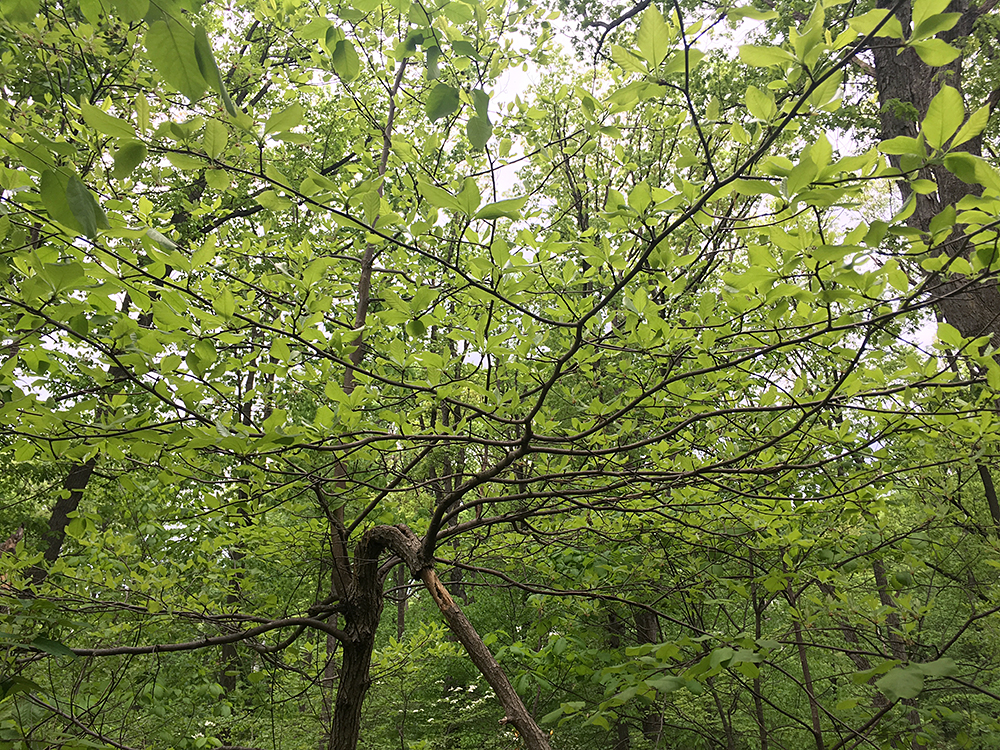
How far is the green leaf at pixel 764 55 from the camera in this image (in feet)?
3.39

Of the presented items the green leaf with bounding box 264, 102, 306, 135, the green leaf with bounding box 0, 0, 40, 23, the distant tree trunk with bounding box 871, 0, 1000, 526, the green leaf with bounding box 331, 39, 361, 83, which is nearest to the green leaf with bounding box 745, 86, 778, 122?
the green leaf with bounding box 331, 39, 361, 83

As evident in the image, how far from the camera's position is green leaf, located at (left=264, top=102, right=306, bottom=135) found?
103 cm

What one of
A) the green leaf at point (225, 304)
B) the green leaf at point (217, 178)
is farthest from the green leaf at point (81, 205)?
the green leaf at point (225, 304)

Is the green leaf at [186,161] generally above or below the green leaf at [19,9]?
below

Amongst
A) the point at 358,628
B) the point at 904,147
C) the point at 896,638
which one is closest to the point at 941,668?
the point at 904,147

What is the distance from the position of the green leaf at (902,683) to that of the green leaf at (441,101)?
1184 mm

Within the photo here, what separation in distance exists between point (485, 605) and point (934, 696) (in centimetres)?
774

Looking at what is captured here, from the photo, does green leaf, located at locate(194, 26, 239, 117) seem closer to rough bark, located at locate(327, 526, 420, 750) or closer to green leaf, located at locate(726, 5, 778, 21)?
green leaf, located at locate(726, 5, 778, 21)

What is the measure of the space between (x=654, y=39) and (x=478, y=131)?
50 cm

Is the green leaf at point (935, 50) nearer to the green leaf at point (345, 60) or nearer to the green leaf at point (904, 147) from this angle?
the green leaf at point (904, 147)

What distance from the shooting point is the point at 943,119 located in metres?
0.97

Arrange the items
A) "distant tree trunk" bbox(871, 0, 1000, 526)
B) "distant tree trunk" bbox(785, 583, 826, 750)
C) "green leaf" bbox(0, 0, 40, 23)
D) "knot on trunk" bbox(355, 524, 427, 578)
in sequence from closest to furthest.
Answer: "green leaf" bbox(0, 0, 40, 23) < "knot on trunk" bbox(355, 524, 427, 578) < "distant tree trunk" bbox(785, 583, 826, 750) < "distant tree trunk" bbox(871, 0, 1000, 526)

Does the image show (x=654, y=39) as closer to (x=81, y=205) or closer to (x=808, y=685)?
(x=81, y=205)

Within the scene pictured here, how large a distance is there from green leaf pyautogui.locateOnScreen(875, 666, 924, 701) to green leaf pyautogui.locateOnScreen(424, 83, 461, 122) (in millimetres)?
1184
